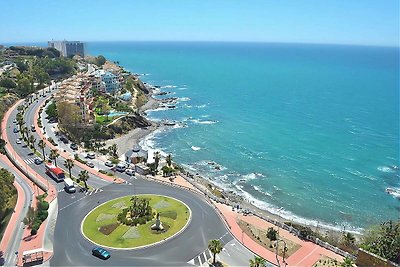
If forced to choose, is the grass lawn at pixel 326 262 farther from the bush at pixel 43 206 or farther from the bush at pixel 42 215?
the bush at pixel 43 206

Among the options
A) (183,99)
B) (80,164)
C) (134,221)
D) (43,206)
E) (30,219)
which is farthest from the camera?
(183,99)

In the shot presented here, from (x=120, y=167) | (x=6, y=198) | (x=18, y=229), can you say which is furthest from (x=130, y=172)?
(x=18, y=229)

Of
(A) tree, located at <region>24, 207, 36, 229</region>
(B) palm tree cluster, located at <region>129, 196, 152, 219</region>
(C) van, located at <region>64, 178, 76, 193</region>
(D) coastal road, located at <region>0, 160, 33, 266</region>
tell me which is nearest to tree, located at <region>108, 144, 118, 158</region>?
(C) van, located at <region>64, 178, 76, 193</region>

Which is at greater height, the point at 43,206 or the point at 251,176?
the point at 43,206

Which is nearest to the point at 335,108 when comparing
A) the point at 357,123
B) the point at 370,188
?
the point at 357,123

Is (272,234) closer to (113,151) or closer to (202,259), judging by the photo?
(202,259)

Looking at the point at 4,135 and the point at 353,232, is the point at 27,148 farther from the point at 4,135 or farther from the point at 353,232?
the point at 353,232
